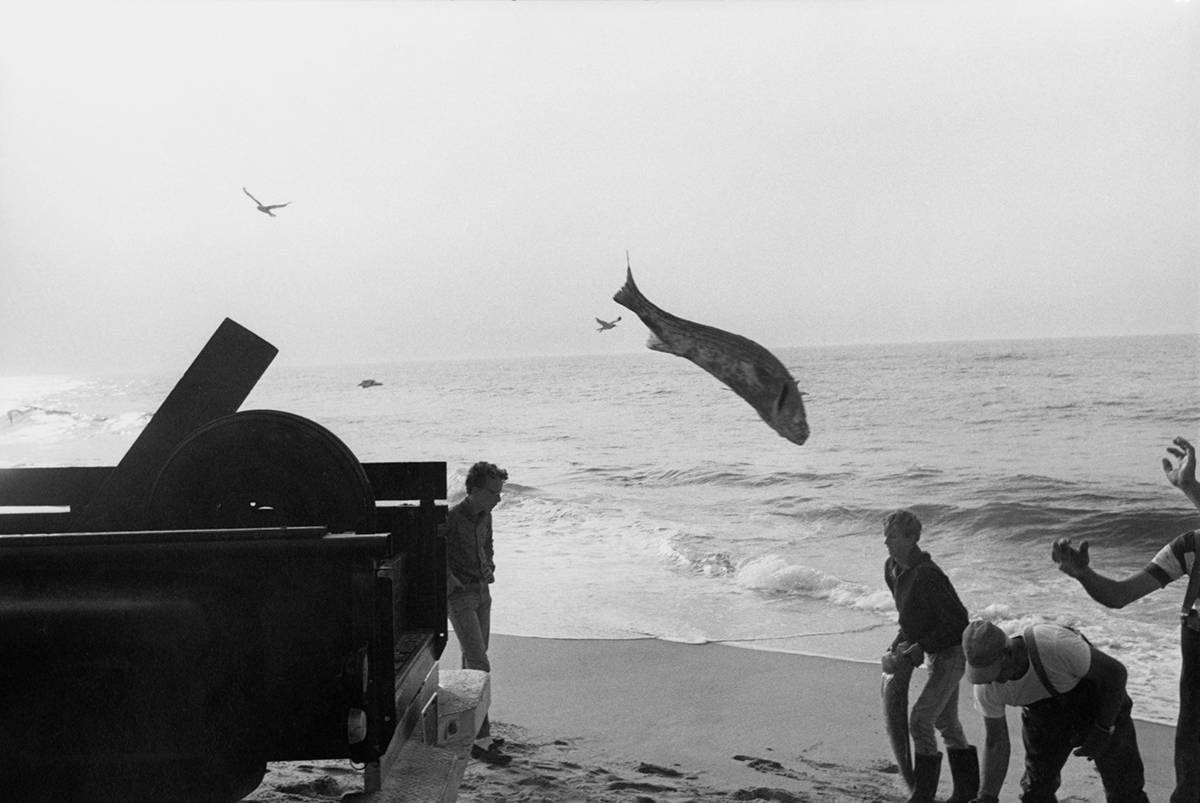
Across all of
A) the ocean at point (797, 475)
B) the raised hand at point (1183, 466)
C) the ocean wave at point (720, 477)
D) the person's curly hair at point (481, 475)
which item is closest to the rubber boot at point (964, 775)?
the raised hand at point (1183, 466)

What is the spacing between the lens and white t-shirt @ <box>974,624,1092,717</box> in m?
3.79

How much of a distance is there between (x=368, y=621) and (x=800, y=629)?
8513 millimetres

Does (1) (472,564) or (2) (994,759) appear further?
(1) (472,564)

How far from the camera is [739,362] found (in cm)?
339

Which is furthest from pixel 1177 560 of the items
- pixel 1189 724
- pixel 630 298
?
pixel 630 298

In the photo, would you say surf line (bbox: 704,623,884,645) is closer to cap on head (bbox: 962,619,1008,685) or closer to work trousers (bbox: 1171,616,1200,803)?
work trousers (bbox: 1171,616,1200,803)

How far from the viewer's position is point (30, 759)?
1.86 m

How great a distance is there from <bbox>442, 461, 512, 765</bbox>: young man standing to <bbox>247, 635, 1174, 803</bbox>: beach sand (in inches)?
21.6

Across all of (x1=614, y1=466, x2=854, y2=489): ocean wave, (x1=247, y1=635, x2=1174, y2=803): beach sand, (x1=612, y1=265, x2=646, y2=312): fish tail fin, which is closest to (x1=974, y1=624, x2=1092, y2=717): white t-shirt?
(x1=247, y1=635, x2=1174, y2=803): beach sand

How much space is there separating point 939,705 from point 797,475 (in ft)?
60.4

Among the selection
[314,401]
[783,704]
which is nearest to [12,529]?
[783,704]

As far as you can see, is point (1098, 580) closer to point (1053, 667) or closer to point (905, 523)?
point (1053, 667)

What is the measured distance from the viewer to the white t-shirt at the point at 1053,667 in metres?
3.79

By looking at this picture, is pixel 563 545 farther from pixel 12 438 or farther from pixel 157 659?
pixel 12 438
